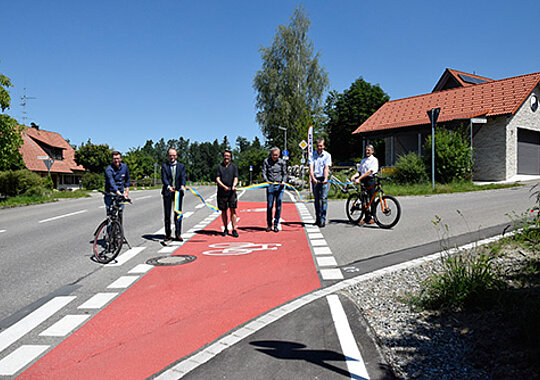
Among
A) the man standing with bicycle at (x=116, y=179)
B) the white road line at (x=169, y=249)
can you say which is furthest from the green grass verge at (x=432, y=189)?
the man standing with bicycle at (x=116, y=179)

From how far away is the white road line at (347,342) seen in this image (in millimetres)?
3207

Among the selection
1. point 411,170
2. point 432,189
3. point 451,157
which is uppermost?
point 451,157

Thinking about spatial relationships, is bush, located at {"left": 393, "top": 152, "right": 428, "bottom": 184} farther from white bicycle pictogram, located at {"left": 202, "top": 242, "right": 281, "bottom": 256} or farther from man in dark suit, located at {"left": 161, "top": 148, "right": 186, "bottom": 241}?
man in dark suit, located at {"left": 161, "top": 148, "right": 186, "bottom": 241}

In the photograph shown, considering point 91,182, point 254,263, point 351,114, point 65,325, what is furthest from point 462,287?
point 351,114

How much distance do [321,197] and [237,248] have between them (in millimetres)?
3264

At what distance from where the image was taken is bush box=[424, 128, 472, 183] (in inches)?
902

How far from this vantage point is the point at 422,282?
5.26 metres

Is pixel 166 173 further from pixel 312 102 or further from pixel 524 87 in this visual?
pixel 312 102

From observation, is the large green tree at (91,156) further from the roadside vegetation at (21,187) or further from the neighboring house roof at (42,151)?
the roadside vegetation at (21,187)

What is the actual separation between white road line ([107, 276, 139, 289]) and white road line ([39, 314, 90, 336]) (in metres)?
1.15

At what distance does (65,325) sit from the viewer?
4430 mm

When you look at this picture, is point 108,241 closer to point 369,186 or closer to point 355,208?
point 369,186

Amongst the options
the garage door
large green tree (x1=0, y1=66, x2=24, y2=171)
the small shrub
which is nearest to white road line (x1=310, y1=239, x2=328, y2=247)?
the small shrub

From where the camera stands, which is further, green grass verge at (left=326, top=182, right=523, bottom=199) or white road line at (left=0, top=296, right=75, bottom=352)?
green grass verge at (left=326, top=182, right=523, bottom=199)
